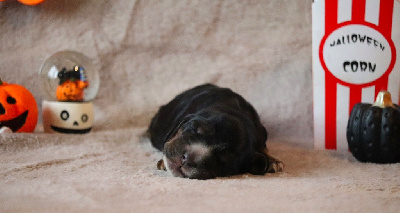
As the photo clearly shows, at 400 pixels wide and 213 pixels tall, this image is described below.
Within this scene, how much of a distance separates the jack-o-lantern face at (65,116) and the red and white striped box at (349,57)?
1.24m

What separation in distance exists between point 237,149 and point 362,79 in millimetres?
915

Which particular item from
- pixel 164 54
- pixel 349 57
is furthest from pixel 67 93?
pixel 349 57

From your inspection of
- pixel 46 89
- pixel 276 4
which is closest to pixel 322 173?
pixel 276 4

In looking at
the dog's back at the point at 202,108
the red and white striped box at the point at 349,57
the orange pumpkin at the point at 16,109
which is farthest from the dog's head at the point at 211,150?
the orange pumpkin at the point at 16,109

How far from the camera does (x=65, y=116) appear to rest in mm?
2611

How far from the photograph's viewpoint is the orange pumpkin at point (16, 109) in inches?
91.7

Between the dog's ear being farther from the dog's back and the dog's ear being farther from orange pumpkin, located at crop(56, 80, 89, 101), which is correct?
orange pumpkin, located at crop(56, 80, 89, 101)

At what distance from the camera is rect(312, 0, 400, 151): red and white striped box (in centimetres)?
229

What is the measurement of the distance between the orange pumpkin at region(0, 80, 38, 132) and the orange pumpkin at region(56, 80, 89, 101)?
0.61 feet

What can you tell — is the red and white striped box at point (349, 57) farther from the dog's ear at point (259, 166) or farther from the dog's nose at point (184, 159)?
the dog's nose at point (184, 159)

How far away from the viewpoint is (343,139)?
7.94 feet

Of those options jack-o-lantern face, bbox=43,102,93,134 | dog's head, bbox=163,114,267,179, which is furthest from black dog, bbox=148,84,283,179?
jack-o-lantern face, bbox=43,102,93,134

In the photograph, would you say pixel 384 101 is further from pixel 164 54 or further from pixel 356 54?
pixel 164 54

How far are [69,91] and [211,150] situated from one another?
47.6 inches
